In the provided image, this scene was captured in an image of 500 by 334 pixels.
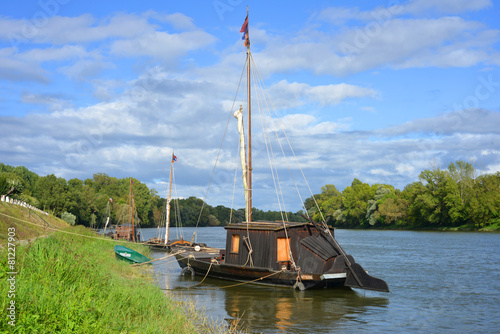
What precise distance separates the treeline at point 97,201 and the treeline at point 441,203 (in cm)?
3590

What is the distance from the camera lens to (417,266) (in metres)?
32.8

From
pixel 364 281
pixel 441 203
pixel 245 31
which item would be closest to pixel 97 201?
pixel 441 203

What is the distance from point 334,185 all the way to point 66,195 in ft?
310

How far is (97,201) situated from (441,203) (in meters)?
88.3

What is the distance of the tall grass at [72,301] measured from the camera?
27.8 feet

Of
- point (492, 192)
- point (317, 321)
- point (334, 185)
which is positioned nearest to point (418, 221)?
point (492, 192)

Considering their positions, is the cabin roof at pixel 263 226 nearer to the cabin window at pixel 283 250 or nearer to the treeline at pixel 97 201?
the cabin window at pixel 283 250

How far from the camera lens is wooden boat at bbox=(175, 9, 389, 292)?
69.3ft

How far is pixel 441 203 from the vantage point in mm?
87625

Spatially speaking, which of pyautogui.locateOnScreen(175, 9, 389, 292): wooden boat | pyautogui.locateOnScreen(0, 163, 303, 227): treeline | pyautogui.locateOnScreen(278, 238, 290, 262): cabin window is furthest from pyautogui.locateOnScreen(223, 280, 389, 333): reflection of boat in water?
pyautogui.locateOnScreen(0, 163, 303, 227): treeline

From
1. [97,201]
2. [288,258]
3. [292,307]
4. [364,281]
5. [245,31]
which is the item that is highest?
[245,31]

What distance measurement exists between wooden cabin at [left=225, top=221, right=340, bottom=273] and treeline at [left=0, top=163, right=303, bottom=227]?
84.3 ft

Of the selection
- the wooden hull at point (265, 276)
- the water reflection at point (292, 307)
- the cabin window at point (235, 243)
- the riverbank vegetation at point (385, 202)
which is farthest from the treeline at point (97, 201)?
the water reflection at point (292, 307)

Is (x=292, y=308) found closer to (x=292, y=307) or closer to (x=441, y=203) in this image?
(x=292, y=307)
